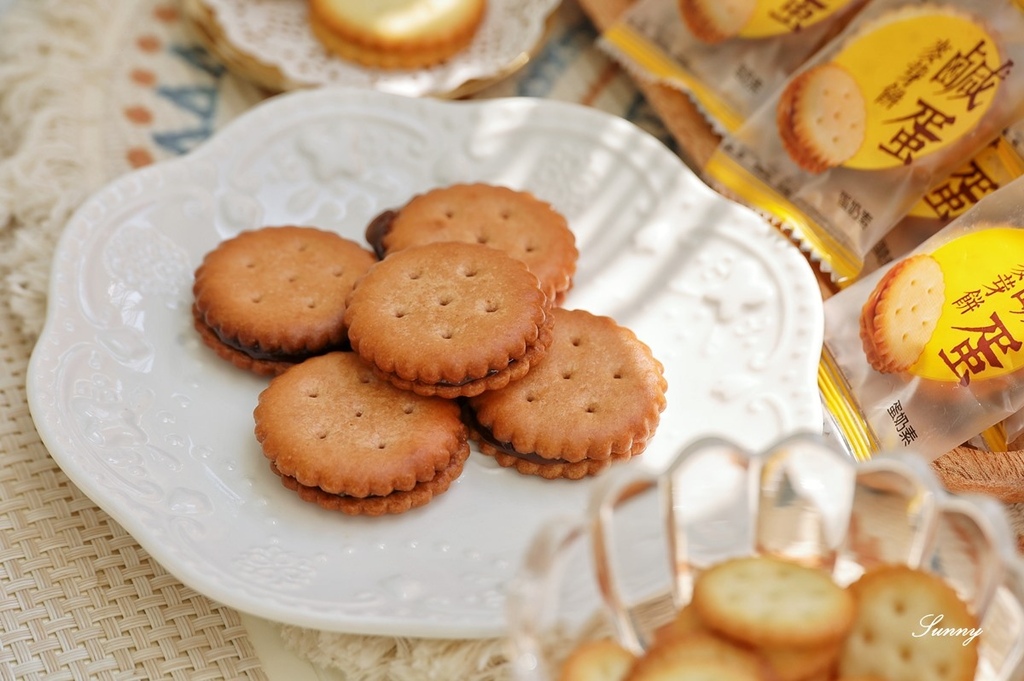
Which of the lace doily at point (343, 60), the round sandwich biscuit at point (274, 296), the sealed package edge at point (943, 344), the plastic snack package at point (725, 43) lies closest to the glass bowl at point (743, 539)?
the sealed package edge at point (943, 344)

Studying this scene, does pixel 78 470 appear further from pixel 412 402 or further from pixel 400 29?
pixel 400 29

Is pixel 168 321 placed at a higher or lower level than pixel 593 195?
lower

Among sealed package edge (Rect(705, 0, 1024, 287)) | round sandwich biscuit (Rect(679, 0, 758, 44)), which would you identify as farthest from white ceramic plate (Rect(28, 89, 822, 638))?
round sandwich biscuit (Rect(679, 0, 758, 44))

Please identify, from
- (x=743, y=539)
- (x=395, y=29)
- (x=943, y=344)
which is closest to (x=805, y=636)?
(x=743, y=539)

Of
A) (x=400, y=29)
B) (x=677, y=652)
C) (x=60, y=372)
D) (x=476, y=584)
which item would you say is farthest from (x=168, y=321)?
(x=677, y=652)

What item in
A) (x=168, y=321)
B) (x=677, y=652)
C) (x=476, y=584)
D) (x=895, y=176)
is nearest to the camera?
(x=677, y=652)

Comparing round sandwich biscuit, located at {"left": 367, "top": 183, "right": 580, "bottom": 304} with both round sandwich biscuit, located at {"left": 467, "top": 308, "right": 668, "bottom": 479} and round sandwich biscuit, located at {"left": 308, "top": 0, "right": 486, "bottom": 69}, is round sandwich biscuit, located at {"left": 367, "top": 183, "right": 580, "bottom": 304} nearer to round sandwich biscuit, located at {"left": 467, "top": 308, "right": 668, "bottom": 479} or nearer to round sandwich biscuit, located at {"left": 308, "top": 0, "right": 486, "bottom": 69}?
round sandwich biscuit, located at {"left": 467, "top": 308, "right": 668, "bottom": 479}
